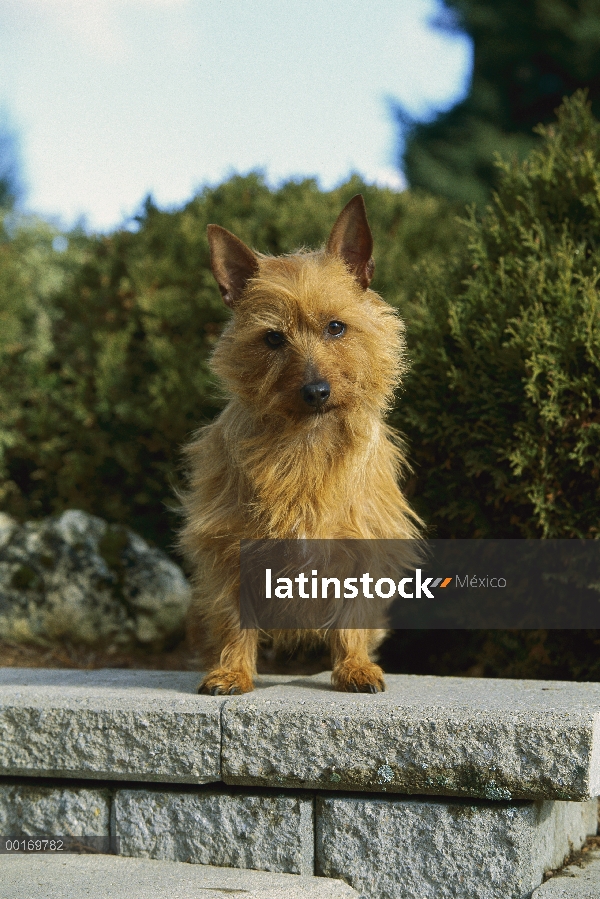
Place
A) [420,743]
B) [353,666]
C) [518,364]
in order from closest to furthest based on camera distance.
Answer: [420,743]
[353,666]
[518,364]

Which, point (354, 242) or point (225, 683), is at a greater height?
point (354, 242)

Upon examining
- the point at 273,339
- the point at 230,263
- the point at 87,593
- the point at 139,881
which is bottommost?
the point at 139,881

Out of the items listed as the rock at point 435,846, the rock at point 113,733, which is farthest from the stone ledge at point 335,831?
the rock at point 113,733

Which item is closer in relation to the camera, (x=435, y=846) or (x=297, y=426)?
(x=435, y=846)

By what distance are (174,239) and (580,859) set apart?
203 inches

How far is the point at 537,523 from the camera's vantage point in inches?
176

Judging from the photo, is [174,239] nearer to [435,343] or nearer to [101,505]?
[101,505]

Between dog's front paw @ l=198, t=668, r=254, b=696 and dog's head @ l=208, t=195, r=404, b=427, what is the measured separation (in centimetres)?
114

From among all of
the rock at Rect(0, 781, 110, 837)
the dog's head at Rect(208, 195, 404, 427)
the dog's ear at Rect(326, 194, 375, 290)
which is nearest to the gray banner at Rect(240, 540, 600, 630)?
the dog's head at Rect(208, 195, 404, 427)

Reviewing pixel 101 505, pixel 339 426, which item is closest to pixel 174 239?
pixel 101 505

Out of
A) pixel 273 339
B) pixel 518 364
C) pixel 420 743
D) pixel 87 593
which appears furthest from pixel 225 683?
pixel 87 593

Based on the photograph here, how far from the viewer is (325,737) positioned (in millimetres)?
3514

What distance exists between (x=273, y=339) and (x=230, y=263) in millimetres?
452

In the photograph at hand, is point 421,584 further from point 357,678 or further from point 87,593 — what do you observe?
point 87,593
